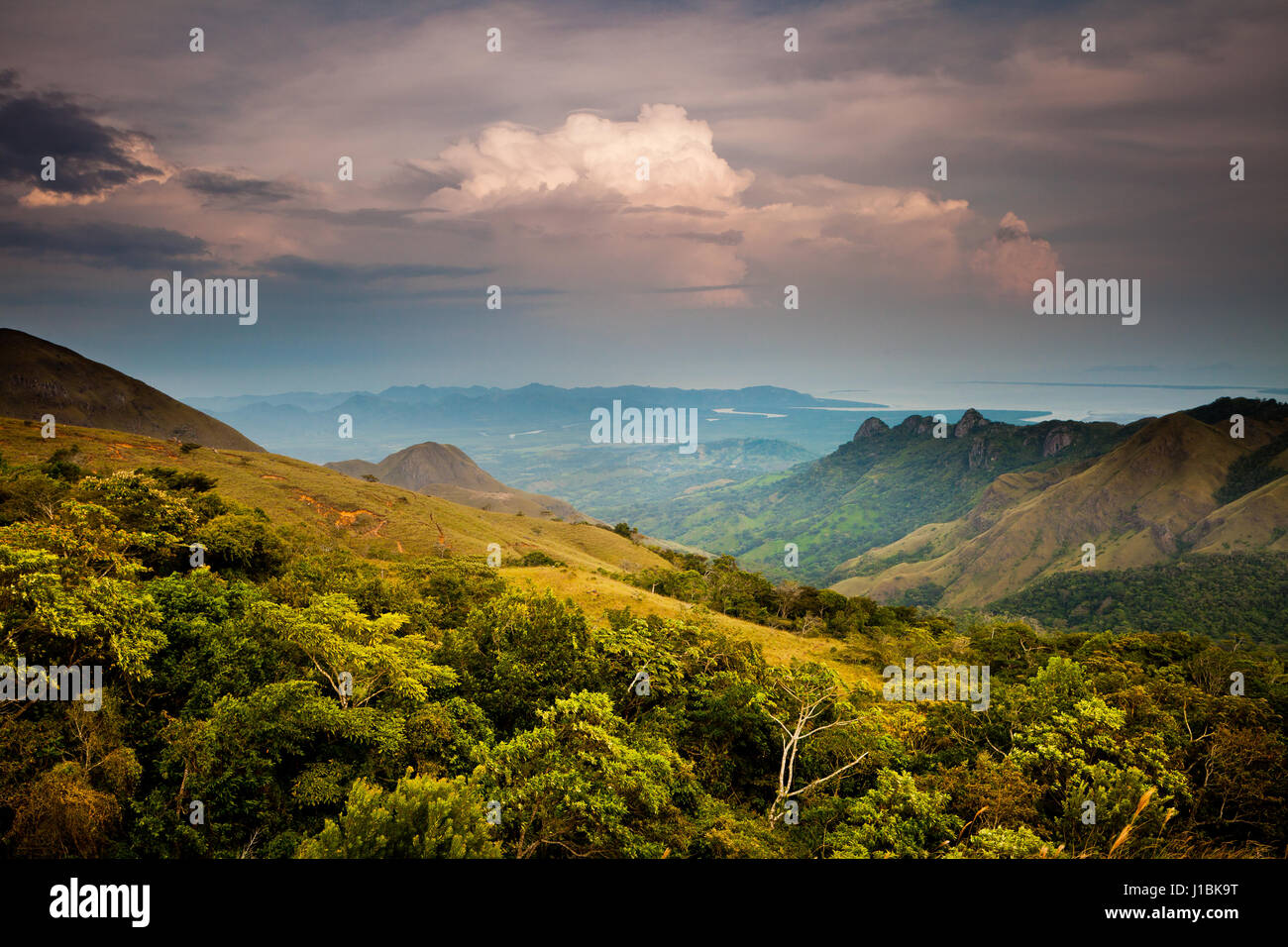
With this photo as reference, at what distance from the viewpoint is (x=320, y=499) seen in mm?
105250

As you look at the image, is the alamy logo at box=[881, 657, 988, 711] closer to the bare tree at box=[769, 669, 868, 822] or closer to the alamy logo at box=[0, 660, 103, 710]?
the bare tree at box=[769, 669, 868, 822]

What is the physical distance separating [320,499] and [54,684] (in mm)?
96014

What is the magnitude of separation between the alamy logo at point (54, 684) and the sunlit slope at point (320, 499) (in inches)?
2558

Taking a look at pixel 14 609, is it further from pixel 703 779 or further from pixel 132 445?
pixel 132 445

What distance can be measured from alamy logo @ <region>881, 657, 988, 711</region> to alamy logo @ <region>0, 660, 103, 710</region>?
3686 centimetres

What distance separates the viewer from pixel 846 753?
24.7 m

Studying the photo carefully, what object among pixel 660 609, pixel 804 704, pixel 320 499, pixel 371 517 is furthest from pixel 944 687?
pixel 320 499

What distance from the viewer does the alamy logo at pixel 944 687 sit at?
31.8 m

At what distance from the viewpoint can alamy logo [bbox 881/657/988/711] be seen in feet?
104
